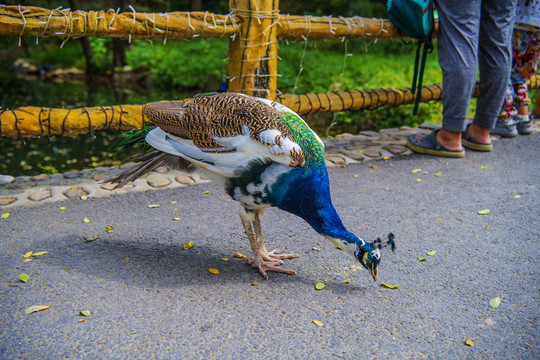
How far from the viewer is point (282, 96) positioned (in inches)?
164

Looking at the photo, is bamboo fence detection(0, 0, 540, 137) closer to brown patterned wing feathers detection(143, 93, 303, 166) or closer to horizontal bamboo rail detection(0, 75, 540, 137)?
horizontal bamboo rail detection(0, 75, 540, 137)

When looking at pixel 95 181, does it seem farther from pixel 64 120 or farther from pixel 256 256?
pixel 256 256

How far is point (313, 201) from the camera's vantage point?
2.32 metres

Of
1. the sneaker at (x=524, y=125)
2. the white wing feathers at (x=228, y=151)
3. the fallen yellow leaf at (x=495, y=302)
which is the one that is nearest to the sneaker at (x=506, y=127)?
the sneaker at (x=524, y=125)

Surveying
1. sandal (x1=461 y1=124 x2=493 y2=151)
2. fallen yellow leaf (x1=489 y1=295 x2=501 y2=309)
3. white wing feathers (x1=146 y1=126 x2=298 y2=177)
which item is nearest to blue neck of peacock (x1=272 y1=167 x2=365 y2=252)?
white wing feathers (x1=146 y1=126 x2=298 y2=177)

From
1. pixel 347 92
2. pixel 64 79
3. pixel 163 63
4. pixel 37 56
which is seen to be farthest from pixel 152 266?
pixel 37 56

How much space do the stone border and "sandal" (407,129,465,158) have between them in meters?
0.10

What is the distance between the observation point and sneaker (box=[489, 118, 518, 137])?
5.05 m

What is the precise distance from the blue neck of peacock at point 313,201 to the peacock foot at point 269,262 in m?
0.33

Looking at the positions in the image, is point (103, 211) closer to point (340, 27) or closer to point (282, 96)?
point (282, 96)

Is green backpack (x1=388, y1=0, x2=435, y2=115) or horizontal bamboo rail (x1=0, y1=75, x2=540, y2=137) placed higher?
green backpack (x1=388, y1=0, x2=435, y2=115)

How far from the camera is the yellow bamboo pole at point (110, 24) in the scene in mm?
3084

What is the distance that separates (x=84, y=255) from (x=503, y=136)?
4.47 m

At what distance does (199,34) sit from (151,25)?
378 mm
